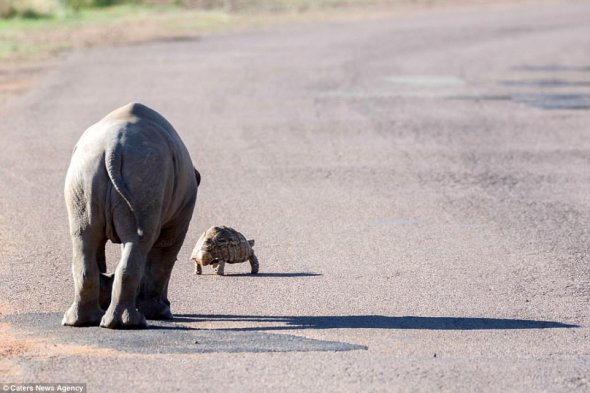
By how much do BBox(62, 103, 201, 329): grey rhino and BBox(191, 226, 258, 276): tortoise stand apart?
1.41m

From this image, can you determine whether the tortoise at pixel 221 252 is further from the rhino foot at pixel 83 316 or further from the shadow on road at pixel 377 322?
the rhino foot at pixel 83 316

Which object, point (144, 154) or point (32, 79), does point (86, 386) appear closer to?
point (144, 154)

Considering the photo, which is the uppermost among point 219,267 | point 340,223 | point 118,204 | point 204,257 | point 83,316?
point 118,204

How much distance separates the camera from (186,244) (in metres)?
10.1

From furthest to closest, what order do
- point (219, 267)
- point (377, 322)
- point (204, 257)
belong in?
point (219, 267) < point (204, 257) < point (377, 322)

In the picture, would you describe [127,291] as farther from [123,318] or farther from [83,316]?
[83,316]

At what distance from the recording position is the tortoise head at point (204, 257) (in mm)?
8953

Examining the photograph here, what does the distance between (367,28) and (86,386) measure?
24625mm

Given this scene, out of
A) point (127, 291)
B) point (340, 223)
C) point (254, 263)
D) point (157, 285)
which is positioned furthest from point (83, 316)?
point (340, 223)

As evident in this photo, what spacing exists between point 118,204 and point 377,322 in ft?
5.66

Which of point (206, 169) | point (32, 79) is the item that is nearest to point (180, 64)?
point (32, 79)

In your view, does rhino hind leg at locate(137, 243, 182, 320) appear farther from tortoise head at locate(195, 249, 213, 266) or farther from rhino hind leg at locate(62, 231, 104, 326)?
tortoise head at locate(195, 249, 213, 266)

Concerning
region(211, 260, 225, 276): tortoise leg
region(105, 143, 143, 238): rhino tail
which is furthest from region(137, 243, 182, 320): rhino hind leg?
region(211, 260, 225, 276): tortoise leg

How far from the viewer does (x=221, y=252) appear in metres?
9.02
